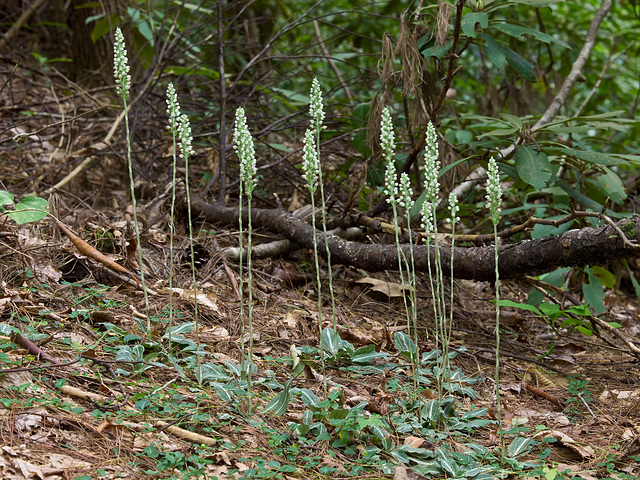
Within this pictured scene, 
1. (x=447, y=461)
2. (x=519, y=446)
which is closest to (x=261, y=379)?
(x=447, y=461)

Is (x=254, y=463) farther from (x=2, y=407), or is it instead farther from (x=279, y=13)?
(x=279, y=13)

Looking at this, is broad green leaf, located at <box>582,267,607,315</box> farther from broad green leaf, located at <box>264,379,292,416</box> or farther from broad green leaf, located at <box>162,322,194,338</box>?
broad green leaf, located at <box>162,322,194,338</box>

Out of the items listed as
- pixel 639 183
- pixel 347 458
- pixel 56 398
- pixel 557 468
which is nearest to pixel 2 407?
pixel 56 398

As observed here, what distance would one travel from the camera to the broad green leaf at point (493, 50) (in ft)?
12.2

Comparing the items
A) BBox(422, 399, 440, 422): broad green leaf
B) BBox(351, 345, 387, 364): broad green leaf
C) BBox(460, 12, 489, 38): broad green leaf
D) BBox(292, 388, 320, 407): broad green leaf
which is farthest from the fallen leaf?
BBox(460, 12, 489, 38): broad green leaf

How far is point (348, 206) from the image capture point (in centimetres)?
417

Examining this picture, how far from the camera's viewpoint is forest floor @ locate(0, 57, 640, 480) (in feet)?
6.48

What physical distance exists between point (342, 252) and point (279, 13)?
497cm

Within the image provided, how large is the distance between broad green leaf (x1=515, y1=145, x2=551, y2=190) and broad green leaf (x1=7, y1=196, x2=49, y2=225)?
9.52 ft

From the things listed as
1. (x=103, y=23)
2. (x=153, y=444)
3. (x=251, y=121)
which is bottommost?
(x=153, y=444)

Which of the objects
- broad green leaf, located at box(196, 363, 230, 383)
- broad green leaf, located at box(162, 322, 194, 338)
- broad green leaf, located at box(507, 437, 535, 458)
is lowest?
broad green leaf, located at box(507, 437, 535, 458)

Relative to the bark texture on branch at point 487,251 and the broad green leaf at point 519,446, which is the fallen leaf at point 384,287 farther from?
the broad green leaf at point 519,446

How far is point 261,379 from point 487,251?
1.61m

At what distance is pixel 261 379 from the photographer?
251 centimetres
